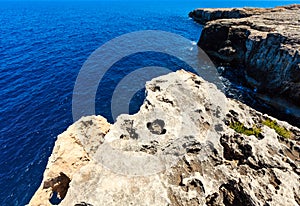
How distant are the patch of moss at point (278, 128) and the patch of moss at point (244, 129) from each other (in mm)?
1720

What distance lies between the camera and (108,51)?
52469 millimetres

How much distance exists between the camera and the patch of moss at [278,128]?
14625 millimetres

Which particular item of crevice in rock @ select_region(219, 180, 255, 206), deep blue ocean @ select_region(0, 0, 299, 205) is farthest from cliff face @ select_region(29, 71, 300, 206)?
deep blue ocean @ select_region(0, 0, 299, 205)

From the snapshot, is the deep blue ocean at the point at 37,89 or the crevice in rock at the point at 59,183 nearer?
the crevice in rock at the point at 59,183

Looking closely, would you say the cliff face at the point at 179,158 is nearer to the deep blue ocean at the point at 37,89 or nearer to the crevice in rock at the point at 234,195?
the crevice in rock at the point at 234,195

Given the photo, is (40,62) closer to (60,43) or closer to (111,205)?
(60,43)

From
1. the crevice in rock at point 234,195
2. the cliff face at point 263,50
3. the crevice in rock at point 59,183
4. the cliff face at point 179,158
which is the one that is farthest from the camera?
the cliff face at point 263,50

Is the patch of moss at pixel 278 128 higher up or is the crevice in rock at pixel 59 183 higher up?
the patch of moss at pixel 278 128

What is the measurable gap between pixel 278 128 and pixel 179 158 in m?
8.89

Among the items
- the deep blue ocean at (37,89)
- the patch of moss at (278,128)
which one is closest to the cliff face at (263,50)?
the deep blue ocean at (37,89)

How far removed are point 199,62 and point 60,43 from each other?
3784cm

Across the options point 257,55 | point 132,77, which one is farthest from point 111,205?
point 257,55

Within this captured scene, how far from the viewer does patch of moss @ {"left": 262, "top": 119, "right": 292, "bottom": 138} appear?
14.6 m

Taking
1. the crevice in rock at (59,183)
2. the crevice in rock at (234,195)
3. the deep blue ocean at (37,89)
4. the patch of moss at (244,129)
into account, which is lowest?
the deep blue ocean at (37,89)
